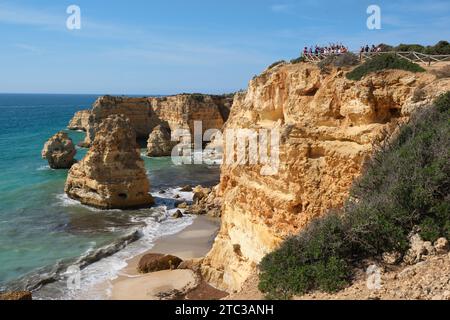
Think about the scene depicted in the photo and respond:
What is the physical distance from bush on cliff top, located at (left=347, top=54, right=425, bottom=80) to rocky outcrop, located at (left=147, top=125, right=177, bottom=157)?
1746 inches

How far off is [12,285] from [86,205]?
1348 cm

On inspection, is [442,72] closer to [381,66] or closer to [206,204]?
[381,66]

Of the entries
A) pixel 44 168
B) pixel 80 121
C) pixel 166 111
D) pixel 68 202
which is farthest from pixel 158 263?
pixel 80 121

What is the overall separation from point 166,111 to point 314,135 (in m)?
54.5

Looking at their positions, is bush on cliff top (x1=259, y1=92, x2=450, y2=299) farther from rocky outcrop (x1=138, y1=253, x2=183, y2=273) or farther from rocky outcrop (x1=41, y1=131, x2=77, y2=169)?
rocky outcrop (x1=41, y1=131, x2=77, y2=169)

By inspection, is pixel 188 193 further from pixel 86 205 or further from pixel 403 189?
pixel 403 189

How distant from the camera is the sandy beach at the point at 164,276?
1725 centimetres

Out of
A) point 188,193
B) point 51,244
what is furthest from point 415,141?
point 188,193

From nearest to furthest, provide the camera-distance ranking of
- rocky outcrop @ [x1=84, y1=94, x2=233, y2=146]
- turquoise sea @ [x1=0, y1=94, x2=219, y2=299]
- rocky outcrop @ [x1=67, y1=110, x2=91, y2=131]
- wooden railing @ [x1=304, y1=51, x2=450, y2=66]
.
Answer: wooden railing @ [x1=304, y1=51, x2=450, y2=66] < turquoise sea @ [x1=0, y1=94, x2=219, y2=299] < rocky outcrop @ [x1=84, y1=94, x2=233, y2=146] < rocky outcrop @ [x1=67, y1=110, x2=91, y2=131]

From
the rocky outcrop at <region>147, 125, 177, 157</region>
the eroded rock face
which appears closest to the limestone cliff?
the eroded rock face

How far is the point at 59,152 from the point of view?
4588 cm

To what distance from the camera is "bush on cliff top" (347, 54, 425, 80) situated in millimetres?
12047
